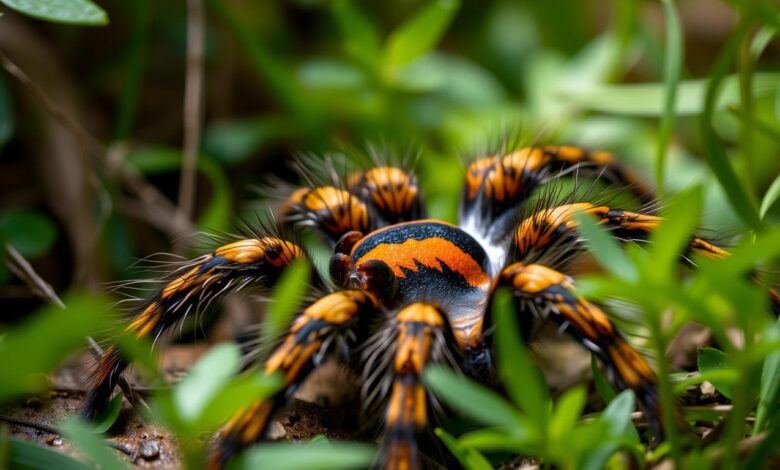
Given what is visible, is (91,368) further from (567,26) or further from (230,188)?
(567,26)

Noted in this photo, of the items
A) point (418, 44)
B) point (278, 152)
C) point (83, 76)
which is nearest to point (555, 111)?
point (418, 44)

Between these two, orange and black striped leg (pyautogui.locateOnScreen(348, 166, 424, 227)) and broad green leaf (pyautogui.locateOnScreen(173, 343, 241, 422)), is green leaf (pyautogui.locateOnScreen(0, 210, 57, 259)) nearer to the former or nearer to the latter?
orange and black striped leg (pyautogui.locateOnScreen(348, 166, 424, 227))

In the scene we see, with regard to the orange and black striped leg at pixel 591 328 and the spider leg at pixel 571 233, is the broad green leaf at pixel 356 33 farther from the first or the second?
the orange and black striped leg at pixel 591 328

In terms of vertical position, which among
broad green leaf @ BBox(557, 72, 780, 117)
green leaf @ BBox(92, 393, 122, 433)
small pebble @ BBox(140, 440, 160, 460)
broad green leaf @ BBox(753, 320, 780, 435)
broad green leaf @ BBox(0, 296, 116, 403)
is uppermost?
broad green leaf @ BBox(557, 72, 780, 117)

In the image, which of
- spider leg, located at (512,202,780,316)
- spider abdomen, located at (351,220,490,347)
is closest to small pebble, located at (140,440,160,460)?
spider abdomen, located at (351,220,490,347)

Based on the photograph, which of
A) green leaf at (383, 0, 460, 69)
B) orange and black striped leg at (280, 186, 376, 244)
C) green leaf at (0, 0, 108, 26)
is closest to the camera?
green leaf at (0, 0, 108, 26)

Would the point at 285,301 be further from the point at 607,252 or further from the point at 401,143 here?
the point at 401,143
